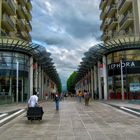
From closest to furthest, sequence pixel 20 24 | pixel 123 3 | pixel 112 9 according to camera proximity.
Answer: pixel 123 3, pixel 20 24, pixel 112 9

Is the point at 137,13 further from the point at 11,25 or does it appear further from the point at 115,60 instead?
the point at 11,25

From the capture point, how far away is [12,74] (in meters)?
43.3

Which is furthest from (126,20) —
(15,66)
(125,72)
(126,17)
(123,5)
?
(15,66)

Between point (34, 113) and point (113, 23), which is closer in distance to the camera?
point (34, 113)

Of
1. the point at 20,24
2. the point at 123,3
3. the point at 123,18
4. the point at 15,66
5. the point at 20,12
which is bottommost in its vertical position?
the point at 15,66

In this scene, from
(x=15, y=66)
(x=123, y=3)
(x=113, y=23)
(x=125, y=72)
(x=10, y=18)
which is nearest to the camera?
(x=15, y=66)

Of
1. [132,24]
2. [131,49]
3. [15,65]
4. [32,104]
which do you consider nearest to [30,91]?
[15,65]

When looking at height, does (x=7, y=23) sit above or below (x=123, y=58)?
above

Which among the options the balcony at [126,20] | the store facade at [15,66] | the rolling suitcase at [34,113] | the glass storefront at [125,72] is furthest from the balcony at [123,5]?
the rolling suitcase at [34,113]

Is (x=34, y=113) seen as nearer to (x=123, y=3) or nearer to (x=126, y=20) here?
(x=126, y=20)

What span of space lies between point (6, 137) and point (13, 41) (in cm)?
3114

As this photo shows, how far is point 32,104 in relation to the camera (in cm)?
1783

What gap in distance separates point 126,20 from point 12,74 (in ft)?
67.4

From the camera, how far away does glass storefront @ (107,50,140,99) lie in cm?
4431
